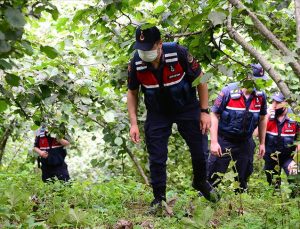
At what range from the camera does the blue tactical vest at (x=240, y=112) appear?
17.0ft

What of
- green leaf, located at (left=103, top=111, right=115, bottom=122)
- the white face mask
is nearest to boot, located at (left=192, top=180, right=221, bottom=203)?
green leaf, located at (left=103, top=111, right=115, bottom=122)

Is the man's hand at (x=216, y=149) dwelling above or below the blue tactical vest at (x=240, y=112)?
below

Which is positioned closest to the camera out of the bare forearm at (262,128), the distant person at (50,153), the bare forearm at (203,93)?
the bare forearm at (203,93)

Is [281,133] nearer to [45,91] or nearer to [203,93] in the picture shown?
[203,93]

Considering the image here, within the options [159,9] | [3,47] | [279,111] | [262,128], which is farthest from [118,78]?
[3,47]

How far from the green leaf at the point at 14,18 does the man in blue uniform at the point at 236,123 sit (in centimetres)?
350

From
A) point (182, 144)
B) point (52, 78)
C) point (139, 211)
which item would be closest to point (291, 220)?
point (139, 211)

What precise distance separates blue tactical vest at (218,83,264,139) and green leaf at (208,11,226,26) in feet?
8.92

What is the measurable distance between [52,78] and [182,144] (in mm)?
5360

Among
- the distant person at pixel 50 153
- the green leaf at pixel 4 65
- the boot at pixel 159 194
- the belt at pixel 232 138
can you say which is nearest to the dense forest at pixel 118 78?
the green leaf at pixel 4 65

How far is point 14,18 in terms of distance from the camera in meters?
1.85

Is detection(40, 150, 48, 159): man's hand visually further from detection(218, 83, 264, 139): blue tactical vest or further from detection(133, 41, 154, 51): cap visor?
detection(133, 41, 154, 51): cap visor

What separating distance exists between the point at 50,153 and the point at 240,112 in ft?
13.0

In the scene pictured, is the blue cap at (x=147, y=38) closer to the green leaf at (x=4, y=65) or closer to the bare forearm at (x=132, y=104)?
the bare forearm at (x=132, y=104)
